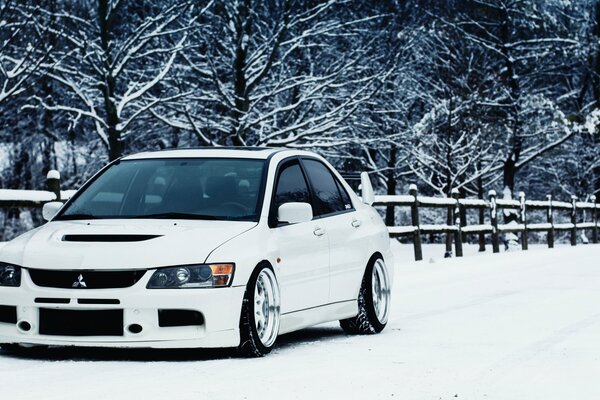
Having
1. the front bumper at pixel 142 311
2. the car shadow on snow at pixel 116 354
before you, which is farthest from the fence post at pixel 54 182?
the front bumper at pixel 142 311

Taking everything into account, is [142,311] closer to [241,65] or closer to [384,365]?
[384,365]

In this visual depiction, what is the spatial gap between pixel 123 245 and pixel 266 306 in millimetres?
1104

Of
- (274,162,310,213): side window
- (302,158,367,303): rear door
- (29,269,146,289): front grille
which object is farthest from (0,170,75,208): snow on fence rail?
(29,269,146,289): front grille

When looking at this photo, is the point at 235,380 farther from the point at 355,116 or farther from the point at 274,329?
the point at 355,116

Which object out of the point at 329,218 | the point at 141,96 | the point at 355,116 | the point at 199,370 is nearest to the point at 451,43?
the point at 355,116

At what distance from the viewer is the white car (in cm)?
743

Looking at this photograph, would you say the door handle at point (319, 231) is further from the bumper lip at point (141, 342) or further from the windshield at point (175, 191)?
the bumper lip at point (141, 342)

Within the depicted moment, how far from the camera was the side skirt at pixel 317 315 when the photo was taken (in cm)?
847

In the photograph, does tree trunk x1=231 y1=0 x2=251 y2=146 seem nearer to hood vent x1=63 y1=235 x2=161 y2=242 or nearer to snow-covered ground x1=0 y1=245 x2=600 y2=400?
snow-covered ground x1=0 y1=245 x2=600 y2=400

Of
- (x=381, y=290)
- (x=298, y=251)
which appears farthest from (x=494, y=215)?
(x=298, y=251)

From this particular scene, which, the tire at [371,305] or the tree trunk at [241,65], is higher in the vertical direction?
the tree trunk at [241,65]

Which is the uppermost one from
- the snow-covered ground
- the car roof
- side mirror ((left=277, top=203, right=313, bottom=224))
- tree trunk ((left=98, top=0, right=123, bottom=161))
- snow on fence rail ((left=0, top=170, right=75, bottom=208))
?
tree trunk ((left=98, top=0, right=123, bottom=161))

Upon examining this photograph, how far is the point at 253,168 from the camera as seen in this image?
888 centimetres

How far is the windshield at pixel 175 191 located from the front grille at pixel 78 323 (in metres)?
1.09
